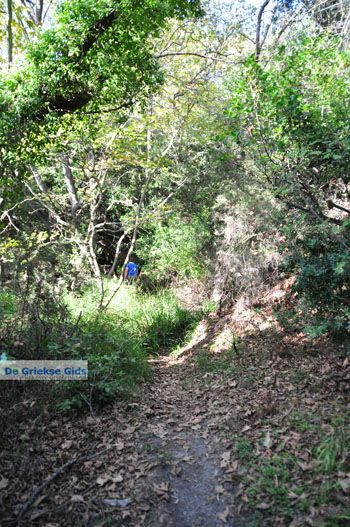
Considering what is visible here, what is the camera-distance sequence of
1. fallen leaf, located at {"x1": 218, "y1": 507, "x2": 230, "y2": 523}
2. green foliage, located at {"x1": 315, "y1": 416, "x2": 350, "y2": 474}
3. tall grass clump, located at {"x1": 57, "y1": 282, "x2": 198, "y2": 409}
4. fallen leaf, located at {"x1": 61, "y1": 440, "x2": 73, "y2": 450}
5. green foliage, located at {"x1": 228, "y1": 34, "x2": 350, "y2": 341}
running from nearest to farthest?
fallen leaf, located at {"x1": 218, "y1": 507, "x2": 230, "y2": 523} → green foliage, located at {"x1": 315, "y1": 416, "x2": 350, "y2": 474} → fallen leaf, located at {"x1": 61, "y1": 440, "x2": 73, "y2": 450} → green foliage, located at {"x1": 228, "y1": 34, "x2": 350, "y2": 341} → tall grass clump, located at {"x1": 57, "y1": 282, "x2": 198, "y2": 409}

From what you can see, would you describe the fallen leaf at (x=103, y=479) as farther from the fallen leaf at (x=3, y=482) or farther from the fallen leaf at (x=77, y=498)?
the fallen leaf at (x=3, y=482)

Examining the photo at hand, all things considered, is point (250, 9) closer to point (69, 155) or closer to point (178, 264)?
point (69, 155)

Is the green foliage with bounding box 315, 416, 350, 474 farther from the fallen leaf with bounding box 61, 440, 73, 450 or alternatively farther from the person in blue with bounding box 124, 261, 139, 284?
the person in blue with bounding box 124, 261, 139, 284

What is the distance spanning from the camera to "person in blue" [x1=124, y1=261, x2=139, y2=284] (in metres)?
9.56

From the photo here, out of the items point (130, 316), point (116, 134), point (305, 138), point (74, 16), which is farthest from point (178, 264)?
point (74, 16)

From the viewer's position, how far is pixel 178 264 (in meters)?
9.56

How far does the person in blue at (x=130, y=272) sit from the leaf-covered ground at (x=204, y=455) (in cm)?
474

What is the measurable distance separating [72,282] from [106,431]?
5.84m

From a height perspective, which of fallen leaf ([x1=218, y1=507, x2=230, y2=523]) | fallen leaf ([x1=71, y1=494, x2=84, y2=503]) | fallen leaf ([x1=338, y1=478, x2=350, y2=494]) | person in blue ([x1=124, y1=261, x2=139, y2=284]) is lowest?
fallen leaf ([x1=218, y1=507, x2=230, y2=523])

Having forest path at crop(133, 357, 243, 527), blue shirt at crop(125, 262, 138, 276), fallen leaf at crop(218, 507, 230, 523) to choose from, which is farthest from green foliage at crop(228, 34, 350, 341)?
blue shirt at crop(125, 262, 138, 276)

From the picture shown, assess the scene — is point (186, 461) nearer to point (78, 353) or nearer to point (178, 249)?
point (78, 353)

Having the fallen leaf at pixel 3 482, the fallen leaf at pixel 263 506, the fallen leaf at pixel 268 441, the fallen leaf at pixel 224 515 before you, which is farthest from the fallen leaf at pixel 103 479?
the fallen leaf at pixel 268 441

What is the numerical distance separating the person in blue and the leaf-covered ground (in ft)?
15.6

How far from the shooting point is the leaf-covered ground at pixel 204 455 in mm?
2705
